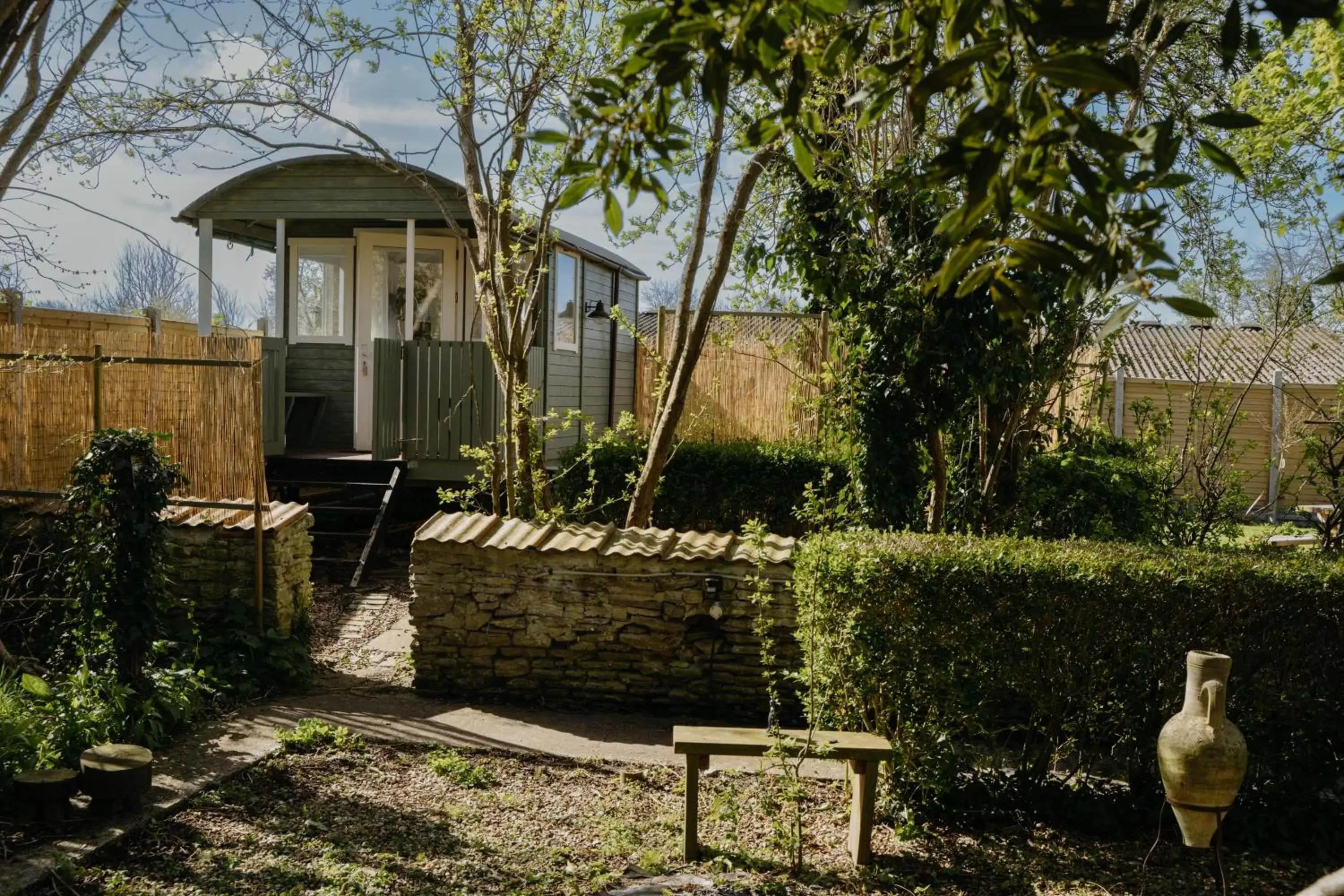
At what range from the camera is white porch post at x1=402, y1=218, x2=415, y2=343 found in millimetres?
11484

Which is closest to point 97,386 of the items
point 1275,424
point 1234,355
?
point 1275,424

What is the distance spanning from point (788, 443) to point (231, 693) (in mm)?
6854

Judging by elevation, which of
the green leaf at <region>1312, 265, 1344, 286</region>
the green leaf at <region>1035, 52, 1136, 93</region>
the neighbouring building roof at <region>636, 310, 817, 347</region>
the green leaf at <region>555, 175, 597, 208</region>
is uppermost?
the neighbouring building roof at <region>636, 310, 817, 347</region>

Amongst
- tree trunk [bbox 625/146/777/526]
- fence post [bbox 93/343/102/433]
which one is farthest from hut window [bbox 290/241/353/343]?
tree trunk [bbox 625/146/777/526]

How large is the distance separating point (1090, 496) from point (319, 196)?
28.6 feet

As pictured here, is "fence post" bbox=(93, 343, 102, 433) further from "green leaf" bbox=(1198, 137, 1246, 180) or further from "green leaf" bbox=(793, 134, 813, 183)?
"green leaf" bbox=(1198, 137, 1246, 180)

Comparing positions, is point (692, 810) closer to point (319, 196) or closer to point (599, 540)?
point (599, 540)

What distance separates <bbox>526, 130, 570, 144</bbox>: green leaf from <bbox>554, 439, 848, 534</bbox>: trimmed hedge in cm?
893

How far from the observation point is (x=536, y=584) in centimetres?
675

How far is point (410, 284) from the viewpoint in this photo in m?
11.6

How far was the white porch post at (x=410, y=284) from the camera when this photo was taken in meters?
11.5

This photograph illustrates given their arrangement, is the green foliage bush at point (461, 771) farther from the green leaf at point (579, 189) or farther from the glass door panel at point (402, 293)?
the glass door panel at point (402, 293)

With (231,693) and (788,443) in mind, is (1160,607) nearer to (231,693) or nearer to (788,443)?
(231,693)

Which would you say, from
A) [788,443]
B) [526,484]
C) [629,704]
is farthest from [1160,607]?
[788,443]
